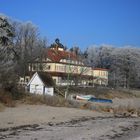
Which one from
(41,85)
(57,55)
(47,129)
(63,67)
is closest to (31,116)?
(47,129)

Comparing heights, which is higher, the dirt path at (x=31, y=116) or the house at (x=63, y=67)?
the house at (x=63, y=67)

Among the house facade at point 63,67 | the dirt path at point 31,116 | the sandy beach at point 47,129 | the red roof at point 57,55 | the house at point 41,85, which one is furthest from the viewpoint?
the red roof at point 57,55

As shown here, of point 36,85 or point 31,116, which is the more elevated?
point 36,85

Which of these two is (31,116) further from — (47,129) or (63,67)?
(63,67)

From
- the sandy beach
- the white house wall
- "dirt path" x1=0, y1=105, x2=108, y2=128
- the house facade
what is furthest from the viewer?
the house facade

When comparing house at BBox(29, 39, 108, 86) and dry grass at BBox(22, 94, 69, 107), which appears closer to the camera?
dry grass at BBox(22, 94, 69, 107)

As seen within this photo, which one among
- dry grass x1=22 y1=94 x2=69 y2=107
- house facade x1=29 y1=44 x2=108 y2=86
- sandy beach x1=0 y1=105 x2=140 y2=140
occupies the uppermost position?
house facade x1=29 y1=44 x2=108 y2=86

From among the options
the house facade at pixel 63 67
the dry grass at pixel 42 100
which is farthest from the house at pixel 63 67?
the dry grass at pixel 42 100

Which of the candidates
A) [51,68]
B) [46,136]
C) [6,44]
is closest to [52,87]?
[6,44]

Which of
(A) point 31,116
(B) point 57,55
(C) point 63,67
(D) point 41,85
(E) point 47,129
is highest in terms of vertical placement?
(B) point 57,55

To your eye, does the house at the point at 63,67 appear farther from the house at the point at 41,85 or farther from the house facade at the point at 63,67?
the house at the point at 41,85

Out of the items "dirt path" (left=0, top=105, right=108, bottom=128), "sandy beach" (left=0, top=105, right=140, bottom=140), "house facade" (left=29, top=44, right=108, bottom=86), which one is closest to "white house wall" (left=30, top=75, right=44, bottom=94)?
"dirt path" (left=0, top=105, right=108, bottom=128)

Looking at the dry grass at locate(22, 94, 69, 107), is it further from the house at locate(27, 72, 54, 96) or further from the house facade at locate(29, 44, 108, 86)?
the house facade at locate(29, 44, 108, 86)

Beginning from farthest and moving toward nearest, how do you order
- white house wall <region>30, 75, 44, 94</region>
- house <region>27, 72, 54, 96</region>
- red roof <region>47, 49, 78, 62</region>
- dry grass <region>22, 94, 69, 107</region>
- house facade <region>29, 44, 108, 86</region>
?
red roof <region>47, 49, 78, 62</region> < house facade <region>29, 44, 108, 86</region> < white house wall <region>30, 75, 44, 94</region> < house <region>27, 72, 54, 96</region> < dry grass <region>22, 94, 69, 107</region>
